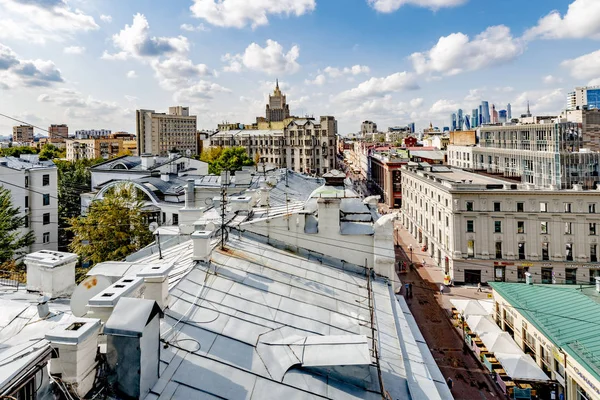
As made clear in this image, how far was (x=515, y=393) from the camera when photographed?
20.9m

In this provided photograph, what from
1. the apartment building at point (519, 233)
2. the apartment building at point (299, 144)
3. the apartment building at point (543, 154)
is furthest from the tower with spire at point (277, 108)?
the apartment building at point (519, 233)

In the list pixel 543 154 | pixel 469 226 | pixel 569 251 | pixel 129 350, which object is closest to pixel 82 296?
pixel 129 350

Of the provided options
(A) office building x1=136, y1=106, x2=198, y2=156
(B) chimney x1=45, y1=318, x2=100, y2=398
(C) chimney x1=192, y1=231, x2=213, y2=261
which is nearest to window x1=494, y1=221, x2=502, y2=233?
(C) chimney x1=192, y1=231, x2=213, y2=261

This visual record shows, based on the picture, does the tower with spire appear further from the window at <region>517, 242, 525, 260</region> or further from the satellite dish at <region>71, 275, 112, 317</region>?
the satellite dish at <region>71, 275, 112, 317</region>

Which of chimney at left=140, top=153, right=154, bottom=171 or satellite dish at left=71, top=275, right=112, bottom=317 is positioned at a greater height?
→ chimney at left=140, top=153, right=154, bottom=171

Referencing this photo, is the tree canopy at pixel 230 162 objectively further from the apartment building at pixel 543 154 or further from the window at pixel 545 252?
the window at pixel 545 252

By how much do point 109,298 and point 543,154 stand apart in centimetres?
4895

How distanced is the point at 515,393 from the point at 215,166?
6072cm

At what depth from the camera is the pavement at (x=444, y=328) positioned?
74.4 ft

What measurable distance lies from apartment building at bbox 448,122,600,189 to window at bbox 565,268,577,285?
7.63 meters

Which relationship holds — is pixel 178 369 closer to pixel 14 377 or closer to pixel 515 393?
pixel 14 377

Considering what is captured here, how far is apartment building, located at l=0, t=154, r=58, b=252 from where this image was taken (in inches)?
1443

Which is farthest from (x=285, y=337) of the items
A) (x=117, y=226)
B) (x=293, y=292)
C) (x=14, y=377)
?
(x=117, y=226)

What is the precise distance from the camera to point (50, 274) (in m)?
10.4
